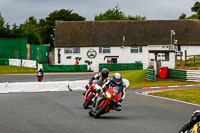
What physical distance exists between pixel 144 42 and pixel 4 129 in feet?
191

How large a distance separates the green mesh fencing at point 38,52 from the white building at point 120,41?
1.74 m

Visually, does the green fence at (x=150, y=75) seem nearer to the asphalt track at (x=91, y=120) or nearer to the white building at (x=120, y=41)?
the asphalt track at (x=91, y=120)

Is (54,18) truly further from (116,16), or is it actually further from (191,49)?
(191,49)

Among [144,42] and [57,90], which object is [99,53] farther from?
[57,90]

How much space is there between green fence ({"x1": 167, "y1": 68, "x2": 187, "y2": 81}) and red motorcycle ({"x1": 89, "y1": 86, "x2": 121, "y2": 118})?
2275cm

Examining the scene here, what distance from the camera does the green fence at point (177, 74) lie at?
35.3 m

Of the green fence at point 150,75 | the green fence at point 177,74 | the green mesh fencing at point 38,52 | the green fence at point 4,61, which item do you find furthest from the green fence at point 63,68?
the green fence at point 177,74

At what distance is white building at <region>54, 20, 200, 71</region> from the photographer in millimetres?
67688

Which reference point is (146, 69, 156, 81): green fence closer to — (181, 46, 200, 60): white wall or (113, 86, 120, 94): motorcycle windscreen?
(113, 86, 120, 94): motorcycle windscreen

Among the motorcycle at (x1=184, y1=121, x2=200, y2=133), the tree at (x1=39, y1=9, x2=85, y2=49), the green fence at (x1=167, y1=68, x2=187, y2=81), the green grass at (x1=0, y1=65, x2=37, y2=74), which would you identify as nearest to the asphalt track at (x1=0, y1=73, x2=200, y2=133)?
the motorcycle at (x1=184, y1=121, x2=200, y2=133)

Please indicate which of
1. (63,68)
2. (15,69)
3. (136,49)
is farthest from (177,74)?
(136,49)

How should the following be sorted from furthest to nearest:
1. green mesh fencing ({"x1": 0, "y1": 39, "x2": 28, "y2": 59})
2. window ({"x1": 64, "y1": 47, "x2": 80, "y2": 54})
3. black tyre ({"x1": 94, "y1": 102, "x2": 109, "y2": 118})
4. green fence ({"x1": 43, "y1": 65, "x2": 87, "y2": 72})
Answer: window ({"x1": 64, "y1": 47, "x2": 80, "y2": 54}) → green mesh fencing ({"x1": 0, "y1": 39, "x2": 28, "y2": 59}) → green fence ({"x1": 43, "y1": 65, "x2": 87, "y2": 72}) → black tyre ({"x1": 94, "y1": 102, "x2": 109, "y2": 118})

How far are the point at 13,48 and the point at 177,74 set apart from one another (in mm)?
35859

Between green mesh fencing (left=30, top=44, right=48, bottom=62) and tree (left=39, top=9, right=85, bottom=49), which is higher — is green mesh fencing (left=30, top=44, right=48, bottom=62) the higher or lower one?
the lower one
